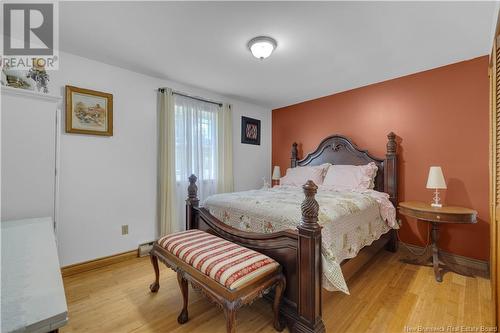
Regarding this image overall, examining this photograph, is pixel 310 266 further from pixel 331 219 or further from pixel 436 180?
pixel 436 180

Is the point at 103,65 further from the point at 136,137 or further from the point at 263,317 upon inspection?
the point at 263,317

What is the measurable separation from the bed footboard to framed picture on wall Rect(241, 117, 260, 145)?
2559mm

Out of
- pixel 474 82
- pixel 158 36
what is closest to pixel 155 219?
pixel 158 36

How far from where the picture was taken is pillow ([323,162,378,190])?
2.87 m

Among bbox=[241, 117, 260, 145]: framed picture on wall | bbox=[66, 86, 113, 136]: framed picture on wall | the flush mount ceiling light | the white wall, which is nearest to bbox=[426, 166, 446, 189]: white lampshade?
the flush mount ceiling light

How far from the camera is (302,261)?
1468 mm

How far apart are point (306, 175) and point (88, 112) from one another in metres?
2.87

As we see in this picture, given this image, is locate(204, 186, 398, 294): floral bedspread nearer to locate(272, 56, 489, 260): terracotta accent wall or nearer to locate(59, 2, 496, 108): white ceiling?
locate(272, 56, 489, 260): terracotta accent wall

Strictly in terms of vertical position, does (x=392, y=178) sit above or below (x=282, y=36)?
below

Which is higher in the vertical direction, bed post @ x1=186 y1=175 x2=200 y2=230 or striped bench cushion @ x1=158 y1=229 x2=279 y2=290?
bed post @ x1=186 y1=175 x2=200 y2=230

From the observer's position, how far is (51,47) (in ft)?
7.31

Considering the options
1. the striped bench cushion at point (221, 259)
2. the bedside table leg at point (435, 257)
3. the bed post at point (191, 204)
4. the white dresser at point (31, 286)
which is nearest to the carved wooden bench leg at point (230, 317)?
the striped bench cushion at point (221, 259)

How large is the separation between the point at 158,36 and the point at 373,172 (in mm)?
2902

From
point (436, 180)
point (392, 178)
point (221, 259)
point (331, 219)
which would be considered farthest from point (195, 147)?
point (436, 180)
